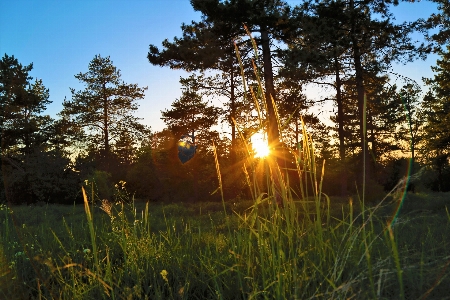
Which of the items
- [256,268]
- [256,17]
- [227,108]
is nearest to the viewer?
[256,268]

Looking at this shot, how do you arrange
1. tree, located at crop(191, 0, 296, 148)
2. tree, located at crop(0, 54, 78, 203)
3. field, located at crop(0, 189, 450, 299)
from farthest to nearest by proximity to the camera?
1. tree, located at crop(0, 54, 78, 203)
2. tree, located at crop(191, 0, 296, 148)
3. field, located at crop(0, 189, 450, 299)

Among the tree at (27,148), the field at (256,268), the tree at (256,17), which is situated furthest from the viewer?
the tree at (27,148)

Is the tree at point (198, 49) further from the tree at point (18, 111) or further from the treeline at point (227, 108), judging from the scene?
the tree at point (18, 111)

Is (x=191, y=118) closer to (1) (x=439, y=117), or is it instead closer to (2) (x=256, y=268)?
(1) (x=439, y=117)

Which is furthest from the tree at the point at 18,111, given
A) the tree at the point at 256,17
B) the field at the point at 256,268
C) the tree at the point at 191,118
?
the field at the point at 256,268

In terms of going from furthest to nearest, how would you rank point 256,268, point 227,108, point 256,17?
point 227,108 < point 256,17 < point 256,268

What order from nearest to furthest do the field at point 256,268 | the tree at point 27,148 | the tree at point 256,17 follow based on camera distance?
the field at point 256,268, the tree at point 256,17, the tree at point 27,148

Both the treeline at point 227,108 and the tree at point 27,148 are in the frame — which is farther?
the tree at point 27,148

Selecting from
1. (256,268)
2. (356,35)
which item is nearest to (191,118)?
(356,35)

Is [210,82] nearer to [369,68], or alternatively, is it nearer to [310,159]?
[369,68]

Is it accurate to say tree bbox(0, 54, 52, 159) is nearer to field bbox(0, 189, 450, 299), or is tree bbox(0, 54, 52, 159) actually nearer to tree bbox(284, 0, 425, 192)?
tree bbox(284, 0, 425, 192)

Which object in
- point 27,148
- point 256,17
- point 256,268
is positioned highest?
point 256,17

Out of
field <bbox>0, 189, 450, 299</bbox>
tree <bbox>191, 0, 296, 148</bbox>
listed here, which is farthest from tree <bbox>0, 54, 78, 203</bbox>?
field <bbox>0, 189, 450, 299</bbox>

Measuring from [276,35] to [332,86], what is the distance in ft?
19.4
